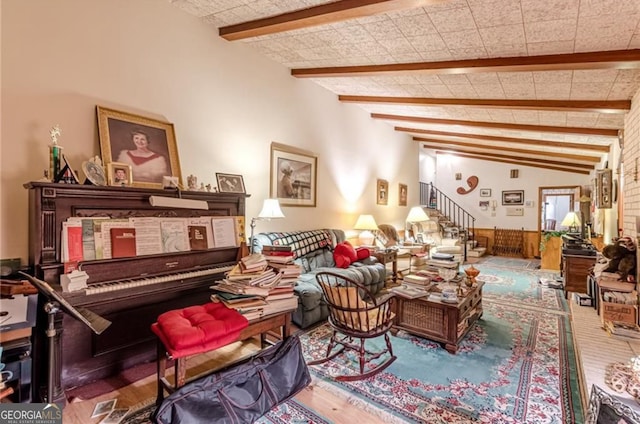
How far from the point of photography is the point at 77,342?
2.34 meters

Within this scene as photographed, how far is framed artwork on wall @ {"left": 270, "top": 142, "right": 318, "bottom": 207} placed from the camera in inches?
177

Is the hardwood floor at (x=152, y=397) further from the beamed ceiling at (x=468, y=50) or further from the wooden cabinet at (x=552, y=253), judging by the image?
the wooden cabinet at (x=552, y=253)

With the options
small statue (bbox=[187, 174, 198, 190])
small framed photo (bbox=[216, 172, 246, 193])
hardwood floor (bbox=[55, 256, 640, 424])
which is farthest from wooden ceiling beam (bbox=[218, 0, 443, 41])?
hardwood floor (bbox=[55, 256, 640, 424])

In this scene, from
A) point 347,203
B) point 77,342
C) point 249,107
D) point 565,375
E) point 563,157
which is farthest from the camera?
point 563,157

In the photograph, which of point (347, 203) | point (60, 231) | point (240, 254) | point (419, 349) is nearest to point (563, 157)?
point (347, 203)

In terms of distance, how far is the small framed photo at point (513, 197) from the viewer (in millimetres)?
9662

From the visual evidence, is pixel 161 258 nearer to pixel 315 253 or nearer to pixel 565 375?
pixel 315 253

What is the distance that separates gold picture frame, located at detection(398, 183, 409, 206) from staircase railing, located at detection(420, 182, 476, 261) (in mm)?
2430

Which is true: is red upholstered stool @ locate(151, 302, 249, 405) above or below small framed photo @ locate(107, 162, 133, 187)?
below

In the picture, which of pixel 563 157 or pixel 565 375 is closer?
pixel 565 375

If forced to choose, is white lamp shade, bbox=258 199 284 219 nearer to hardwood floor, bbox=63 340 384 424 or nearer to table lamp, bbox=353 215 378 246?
hardwood floor, bbox=63 340 384 424

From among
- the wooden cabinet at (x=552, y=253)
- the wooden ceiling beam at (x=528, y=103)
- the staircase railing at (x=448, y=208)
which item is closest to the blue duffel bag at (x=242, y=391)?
the wooden ceiling beam at (x=528, y=103)

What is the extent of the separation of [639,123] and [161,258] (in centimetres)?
493

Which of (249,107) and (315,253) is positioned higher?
(249,107)
